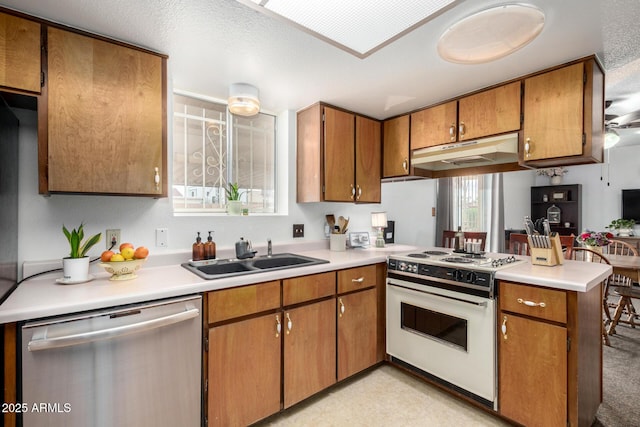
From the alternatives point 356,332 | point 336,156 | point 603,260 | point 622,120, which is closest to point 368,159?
point 336,156

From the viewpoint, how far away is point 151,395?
4.23ft

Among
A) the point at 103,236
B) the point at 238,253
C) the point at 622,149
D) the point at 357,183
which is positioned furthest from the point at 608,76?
the point at 622,149

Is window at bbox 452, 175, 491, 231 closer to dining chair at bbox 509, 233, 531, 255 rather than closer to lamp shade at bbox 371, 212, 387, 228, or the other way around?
dining chair at bbox 509, 233, 531, 255

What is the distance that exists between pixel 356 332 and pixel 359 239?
40.7 inches

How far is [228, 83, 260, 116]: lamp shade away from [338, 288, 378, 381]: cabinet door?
1.52 m

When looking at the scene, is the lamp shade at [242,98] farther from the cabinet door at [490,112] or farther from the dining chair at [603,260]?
the dining chair at [603,260]

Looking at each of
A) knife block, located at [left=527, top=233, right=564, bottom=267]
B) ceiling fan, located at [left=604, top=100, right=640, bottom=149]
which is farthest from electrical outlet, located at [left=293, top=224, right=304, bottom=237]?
ceiling fan, located at [left=604, top=100, right=640, bottom=149]

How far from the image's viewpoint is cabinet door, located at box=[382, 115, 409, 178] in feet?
8.94

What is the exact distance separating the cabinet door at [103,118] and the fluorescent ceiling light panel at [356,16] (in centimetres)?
92

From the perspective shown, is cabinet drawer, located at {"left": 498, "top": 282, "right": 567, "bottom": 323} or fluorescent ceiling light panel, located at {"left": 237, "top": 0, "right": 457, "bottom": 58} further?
cabinet drawer, located at {"left": 498, "top": 282, "right": 567, "bottom": 323}

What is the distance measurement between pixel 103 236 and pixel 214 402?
1140mm

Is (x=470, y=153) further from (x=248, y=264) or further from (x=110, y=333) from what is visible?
(x=110, y=333)

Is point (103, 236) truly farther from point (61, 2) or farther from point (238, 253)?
point (61, 2)

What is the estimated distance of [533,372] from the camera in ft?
5.13
